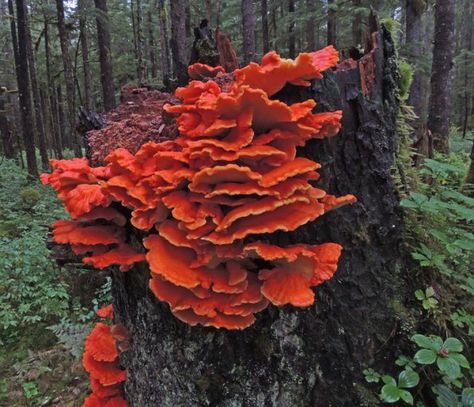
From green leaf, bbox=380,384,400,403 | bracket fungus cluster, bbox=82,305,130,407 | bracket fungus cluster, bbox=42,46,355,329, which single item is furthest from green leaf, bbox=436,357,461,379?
bracket fungus cluster, bbox=82,305,130,407

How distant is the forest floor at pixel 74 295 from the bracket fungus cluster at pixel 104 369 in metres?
0.53

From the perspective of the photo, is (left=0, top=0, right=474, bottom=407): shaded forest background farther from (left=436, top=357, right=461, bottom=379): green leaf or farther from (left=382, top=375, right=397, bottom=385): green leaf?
(left=436, top=357, right=461, bottom=379): green leaf

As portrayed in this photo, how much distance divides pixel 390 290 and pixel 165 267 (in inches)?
52.1

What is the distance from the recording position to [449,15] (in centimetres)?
783

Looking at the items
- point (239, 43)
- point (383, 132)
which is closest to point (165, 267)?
point (383, 132)

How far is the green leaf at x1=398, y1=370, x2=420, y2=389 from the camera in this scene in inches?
78.4

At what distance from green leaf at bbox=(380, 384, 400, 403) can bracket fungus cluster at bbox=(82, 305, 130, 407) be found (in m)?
1.61

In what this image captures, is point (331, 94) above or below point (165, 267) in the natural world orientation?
above

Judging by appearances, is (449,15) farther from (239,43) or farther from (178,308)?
(239,43)

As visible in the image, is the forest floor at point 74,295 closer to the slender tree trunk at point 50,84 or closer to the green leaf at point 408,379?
the green leaf at point 408,379

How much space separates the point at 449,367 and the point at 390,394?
0.31 metres

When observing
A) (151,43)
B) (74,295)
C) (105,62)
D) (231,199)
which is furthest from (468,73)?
(231,199)

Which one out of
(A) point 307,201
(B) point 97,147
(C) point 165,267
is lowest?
(C) point 165,267

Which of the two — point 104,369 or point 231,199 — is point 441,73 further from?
point 104,369
